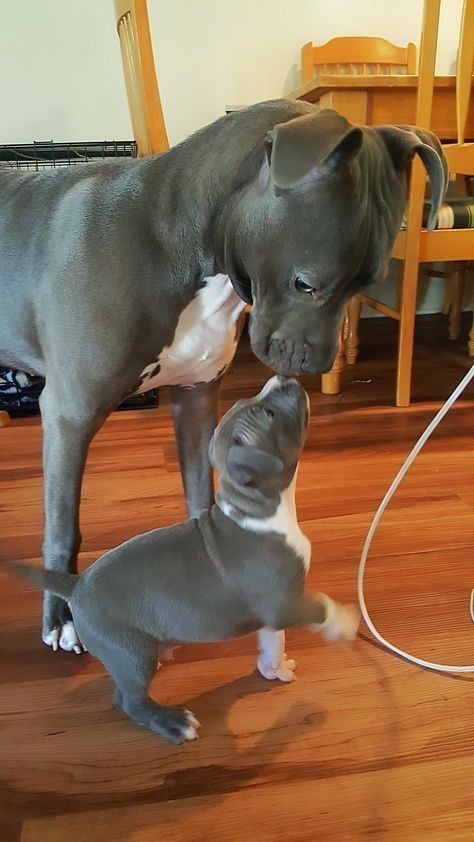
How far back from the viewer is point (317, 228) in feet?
2.93

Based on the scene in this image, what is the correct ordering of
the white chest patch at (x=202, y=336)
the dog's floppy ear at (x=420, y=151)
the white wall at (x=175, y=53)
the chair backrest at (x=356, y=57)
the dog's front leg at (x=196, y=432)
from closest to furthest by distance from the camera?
the dog's floppy ear at (x=420, y=151)
the white chest patch at (x=202, y=336)
the dog's front leg at (x=196, y=432)
the white wall at (x=175, y=53)
the chair backrest at (x=356, y=57)

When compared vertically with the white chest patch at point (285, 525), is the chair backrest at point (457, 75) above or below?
above

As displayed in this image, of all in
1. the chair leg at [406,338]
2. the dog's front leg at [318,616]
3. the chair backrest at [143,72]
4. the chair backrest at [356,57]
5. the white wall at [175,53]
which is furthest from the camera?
the chair backrest at [356,57]

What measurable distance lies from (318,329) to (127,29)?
1.51 metres

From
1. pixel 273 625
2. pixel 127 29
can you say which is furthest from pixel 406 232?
pixel 273 625

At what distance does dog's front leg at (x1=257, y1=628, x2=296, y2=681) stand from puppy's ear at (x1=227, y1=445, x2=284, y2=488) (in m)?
0.27

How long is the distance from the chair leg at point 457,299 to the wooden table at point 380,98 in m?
0.80

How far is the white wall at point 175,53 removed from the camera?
9.18 feet

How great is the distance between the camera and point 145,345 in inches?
42.5

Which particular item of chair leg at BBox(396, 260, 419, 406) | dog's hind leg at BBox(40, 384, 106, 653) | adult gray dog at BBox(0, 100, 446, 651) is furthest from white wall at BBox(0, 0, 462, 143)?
dog's hind leg at BBox(40, 384, 106, 653)

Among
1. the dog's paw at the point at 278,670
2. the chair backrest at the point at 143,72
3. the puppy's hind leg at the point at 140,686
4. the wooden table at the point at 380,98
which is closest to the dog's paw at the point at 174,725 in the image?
the puppy's hind leg at the point at 140,686

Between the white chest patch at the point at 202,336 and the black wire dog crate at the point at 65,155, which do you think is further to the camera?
the black wire dog crate at the point at 65,155

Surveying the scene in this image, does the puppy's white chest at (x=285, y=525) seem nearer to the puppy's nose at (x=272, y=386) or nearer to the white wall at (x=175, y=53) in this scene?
A: the puppy's nose at (x=272, y=386)

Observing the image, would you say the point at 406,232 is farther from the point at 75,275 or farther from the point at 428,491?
the point at 75,275
